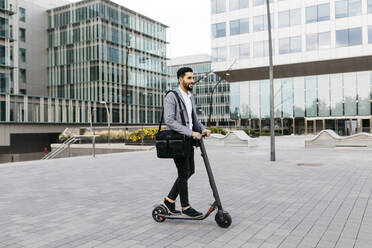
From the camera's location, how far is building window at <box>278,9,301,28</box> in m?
41.5

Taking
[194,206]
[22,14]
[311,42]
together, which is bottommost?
[194,206]

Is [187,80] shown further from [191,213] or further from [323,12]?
[323,12]

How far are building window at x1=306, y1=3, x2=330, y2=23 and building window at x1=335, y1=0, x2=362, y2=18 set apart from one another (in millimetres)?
1086

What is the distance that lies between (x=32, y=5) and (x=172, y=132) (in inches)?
2438

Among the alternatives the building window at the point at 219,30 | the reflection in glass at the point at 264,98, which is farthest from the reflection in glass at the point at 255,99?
the building window at the point at 219,30

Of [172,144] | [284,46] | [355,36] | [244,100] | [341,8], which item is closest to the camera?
[172,144]

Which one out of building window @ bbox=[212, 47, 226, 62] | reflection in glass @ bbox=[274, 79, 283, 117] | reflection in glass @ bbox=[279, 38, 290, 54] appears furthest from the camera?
reflection in glass @ bbox=[274, 79, 283, 117]

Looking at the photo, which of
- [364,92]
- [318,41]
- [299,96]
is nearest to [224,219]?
[318,41]

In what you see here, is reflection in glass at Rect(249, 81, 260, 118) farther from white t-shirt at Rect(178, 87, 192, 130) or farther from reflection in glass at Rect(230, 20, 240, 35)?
white t-shirt at Rect(178, 87, 192, 130)

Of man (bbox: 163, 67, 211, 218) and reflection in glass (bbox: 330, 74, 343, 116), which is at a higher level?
reflection in glass (bbox: 330, 74, 343, 116)

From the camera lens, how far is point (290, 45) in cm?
4116

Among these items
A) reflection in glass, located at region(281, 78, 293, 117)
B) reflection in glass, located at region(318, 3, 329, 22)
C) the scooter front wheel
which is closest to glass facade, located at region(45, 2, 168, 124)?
reflection in glass, located at region(281, 78, 293, 117)

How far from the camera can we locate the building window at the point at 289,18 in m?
41.5

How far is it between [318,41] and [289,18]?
456cm
